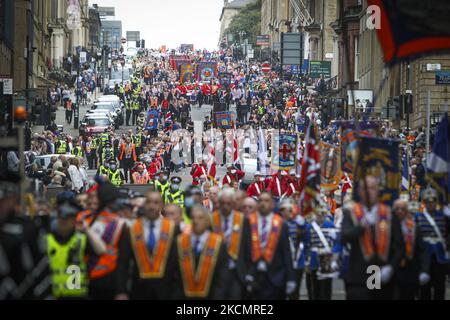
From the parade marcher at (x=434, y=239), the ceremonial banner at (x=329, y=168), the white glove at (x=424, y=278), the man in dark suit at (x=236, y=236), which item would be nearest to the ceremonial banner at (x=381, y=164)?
the parade marcher at (x=434, y=239)

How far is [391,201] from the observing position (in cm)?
1606

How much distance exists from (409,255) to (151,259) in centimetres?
296

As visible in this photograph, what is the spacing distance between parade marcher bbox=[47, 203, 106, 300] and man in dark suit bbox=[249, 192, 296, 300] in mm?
1962

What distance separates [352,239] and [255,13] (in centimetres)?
17796

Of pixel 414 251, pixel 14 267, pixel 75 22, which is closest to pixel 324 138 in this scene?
pixel 414 251

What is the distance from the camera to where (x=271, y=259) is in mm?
14039

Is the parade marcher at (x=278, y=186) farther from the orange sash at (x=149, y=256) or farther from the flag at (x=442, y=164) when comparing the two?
the orange sash at (x=149, y=256)

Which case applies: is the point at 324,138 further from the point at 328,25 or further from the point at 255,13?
the point at 255,13

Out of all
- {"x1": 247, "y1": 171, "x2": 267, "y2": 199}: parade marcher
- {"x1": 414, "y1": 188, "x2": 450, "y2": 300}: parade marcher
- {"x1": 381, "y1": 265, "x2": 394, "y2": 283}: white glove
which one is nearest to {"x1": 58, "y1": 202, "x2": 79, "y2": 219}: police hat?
{"x1": 381, "y1": 265, "x2": 394, "y2": 283}: white glove

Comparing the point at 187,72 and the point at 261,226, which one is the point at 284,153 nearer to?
the point at 261,226

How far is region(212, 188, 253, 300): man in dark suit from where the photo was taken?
539 inches

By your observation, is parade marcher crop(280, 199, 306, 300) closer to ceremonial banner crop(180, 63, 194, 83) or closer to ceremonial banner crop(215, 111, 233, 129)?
ceremonial banner crop(215, 111, 233, 129)

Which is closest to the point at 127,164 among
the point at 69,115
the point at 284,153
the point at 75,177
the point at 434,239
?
the point at 75,177

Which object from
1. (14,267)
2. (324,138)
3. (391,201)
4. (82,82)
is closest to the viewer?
(14,267)
